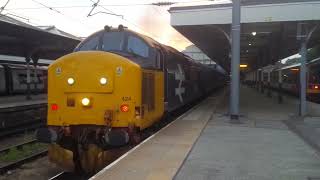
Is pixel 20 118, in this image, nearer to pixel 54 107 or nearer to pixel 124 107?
pixel 54 107

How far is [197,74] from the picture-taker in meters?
25.4

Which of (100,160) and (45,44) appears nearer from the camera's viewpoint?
(100,160)

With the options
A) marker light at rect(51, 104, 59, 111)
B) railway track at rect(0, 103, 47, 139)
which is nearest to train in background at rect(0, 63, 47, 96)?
railway track at rect(0, 103, 47, 139)

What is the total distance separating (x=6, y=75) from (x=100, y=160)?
2418 cm

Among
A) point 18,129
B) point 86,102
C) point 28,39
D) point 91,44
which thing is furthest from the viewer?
point 28,39

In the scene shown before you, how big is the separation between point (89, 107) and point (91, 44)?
2.57 m

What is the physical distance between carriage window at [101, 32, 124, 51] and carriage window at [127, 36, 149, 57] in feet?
0.68

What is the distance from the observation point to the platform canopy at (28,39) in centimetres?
2248

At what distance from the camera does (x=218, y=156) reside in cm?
1067

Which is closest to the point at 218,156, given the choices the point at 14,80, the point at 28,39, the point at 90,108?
the point at 90,108

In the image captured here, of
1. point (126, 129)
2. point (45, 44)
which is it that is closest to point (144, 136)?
point (126, 129)

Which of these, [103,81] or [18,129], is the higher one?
[103,81]

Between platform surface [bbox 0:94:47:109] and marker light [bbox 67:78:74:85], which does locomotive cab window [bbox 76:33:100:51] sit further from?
platform surface [bbox 0:94:47:109]

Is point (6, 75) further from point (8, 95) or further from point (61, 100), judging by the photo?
point (61, 100)
